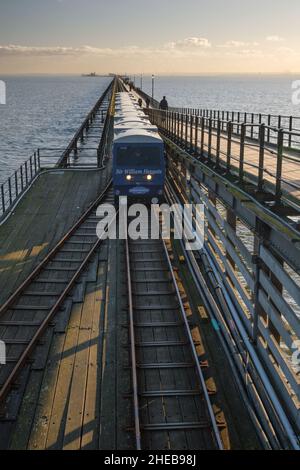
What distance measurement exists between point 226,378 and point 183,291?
12.6 feet

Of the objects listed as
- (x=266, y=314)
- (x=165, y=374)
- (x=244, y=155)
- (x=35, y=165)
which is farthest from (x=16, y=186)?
(x=266, y=314)

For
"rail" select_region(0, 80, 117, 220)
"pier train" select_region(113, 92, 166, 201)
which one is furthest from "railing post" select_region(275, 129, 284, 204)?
"pier train" select_region(113, 92, 166, 201)

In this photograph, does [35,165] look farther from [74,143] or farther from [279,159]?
[279,159]

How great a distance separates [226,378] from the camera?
9.75 metres

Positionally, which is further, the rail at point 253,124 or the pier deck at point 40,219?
the pier deck at point 40,219

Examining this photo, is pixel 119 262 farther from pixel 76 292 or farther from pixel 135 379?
pixel 135 379

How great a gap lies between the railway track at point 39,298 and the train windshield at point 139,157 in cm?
404

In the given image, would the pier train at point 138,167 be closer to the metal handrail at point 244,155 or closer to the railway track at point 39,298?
the metal handrail at point 244,155

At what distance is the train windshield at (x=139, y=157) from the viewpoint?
69.1ft

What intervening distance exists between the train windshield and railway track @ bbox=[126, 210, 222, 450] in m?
7.63

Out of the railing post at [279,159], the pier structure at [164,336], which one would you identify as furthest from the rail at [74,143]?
the railing post at [279,159]

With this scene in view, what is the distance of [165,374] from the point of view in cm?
988

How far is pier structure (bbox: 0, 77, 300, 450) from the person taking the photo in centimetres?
826

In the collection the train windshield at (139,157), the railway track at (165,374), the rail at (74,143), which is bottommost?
the railway track at (165,374)
